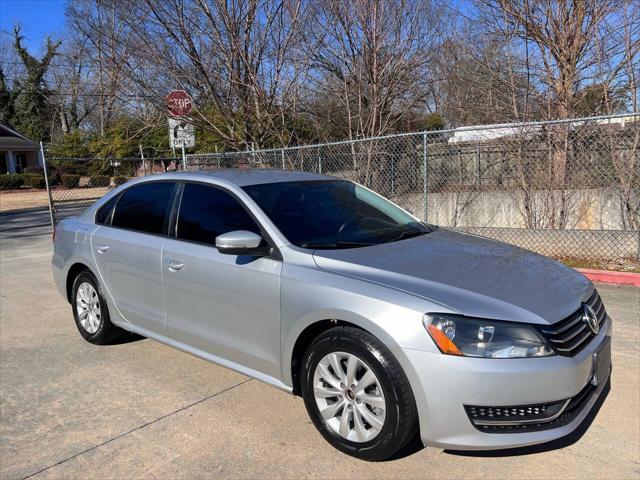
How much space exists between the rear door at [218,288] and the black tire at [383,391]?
42cm

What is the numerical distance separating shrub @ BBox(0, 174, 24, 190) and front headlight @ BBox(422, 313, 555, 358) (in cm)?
3899

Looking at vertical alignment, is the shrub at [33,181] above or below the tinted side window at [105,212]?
below

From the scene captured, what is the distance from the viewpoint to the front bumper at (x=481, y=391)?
8.48 ft

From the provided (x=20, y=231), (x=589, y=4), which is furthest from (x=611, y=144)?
(x=20, y=231)

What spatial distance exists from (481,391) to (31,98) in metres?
60.6

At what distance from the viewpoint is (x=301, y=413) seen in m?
3.56

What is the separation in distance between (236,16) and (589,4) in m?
6.29

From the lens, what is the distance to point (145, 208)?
4.46m

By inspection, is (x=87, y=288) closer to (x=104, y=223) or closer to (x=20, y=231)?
(x=104, y=223)

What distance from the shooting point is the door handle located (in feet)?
12.7

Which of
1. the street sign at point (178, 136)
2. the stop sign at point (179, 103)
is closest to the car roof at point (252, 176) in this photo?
the stop sign at point (179, 103)

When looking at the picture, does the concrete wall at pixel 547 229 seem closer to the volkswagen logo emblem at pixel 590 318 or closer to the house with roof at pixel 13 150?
the volkswagen logo emblem at pixel 590 318

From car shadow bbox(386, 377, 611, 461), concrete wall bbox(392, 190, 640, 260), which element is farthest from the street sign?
car shadow bbox(386, 377, 611, 461)

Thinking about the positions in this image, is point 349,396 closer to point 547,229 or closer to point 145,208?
point 145,208
